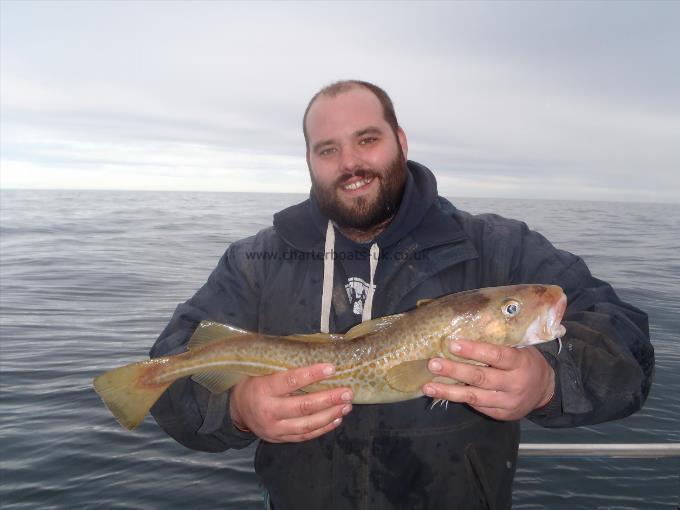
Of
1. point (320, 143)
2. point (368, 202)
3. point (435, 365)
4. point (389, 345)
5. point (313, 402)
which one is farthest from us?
point (320, 143)

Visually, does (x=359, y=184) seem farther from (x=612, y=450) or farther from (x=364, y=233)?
(x=612, y=450)

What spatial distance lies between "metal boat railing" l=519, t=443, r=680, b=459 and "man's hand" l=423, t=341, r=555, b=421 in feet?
6.01

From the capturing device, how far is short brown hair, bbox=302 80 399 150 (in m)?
4.41

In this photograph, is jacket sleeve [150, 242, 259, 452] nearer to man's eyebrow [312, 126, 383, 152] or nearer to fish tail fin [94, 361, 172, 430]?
fish tail fin [94, 361, 172, 430]

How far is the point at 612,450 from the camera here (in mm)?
4363

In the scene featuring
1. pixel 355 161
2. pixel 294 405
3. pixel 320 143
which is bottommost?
pixel 294 405

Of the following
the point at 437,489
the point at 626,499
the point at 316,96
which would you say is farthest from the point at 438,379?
the point at 626,499

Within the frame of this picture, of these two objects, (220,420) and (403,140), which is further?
(403,140)

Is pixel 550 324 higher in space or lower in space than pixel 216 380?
higher

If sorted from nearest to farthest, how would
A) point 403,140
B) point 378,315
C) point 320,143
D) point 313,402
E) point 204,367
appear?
point 313,402 → point 204,367 → point 378,315 → point 320,143 → point 403,140

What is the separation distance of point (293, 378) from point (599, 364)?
6.78 feet

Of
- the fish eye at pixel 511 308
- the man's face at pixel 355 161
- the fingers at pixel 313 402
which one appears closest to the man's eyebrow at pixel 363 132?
the man's face at pixel 355 161

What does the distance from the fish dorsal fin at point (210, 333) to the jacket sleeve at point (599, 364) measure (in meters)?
2.30

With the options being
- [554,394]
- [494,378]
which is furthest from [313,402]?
[554,394]
